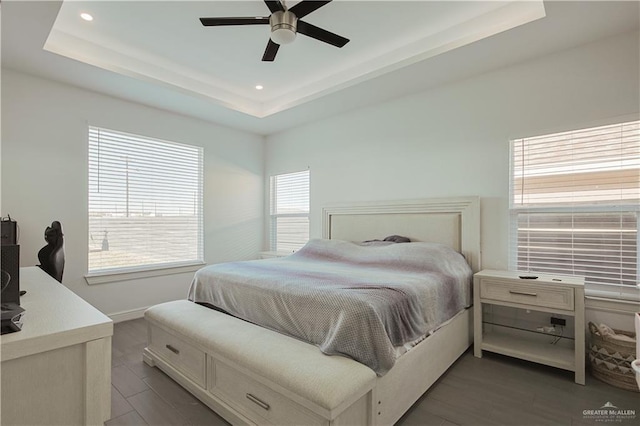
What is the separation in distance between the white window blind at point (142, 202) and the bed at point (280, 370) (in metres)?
1.61

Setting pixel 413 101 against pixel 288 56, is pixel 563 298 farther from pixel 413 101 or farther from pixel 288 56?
pixel 288 56

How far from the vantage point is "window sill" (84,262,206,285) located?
11.6 feet

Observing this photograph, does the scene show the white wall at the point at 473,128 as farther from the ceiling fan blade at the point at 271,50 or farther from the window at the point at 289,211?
the ceiling fan blade at the point at 271,50

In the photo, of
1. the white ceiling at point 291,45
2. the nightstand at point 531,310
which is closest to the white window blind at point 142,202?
the white ceiling at point 291,45

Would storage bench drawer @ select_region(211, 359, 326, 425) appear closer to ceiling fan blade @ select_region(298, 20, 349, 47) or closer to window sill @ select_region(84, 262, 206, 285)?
ceiling fan blade @ select_region(298, 20, 349, 47)

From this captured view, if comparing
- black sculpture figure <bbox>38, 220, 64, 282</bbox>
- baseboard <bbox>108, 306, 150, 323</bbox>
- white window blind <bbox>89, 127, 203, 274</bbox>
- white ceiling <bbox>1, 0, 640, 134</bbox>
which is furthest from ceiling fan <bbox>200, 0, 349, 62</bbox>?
baseboard <bbox>108, 306, 150, 323</bbox>

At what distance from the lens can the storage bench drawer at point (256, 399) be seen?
1538 mm

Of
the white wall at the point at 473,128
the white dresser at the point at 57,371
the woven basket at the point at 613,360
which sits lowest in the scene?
the woven basket at the point at 613,360

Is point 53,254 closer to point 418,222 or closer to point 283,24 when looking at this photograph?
point 283,24

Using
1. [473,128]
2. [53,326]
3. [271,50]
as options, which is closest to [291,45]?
[271,50]

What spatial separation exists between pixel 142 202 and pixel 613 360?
Answer: 4721mm

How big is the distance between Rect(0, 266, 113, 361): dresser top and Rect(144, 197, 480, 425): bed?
894 mm

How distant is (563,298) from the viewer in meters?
2.38

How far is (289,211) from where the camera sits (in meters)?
5.04
